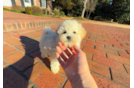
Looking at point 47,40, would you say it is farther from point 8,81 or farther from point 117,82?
point 117,82

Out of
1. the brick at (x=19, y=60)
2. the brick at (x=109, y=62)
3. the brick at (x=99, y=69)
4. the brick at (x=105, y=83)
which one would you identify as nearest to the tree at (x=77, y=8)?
the brick at (x=109, y=62)

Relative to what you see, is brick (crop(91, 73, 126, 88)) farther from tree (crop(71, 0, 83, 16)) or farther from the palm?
tree (crop(71, 0, 83, 16))

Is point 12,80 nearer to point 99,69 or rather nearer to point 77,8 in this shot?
point 99,69

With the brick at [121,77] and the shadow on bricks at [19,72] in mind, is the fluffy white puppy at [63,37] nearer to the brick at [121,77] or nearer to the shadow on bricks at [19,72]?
the shadow on bricks at [19,72]

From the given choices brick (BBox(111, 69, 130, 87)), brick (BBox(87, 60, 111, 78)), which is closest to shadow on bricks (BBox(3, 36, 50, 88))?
brick (BBox(87, 60, 111, 78))

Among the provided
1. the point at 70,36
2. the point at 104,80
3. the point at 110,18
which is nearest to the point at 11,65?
the point at 70,36

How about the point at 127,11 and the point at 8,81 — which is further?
the point at 127,11
